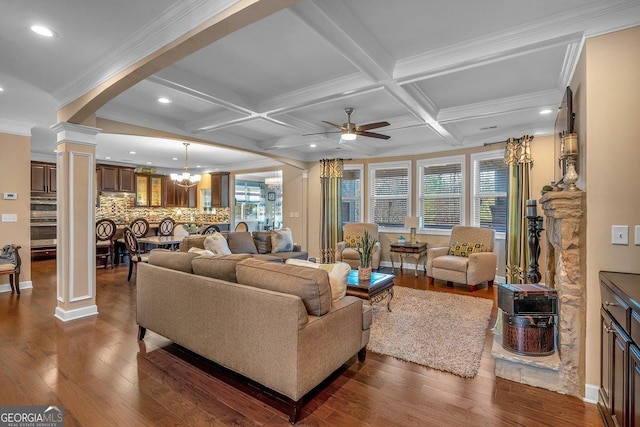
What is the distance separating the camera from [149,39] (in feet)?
7.96

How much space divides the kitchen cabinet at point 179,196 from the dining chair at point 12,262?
5.37m

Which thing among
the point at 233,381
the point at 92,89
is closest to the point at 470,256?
the point at 233,381

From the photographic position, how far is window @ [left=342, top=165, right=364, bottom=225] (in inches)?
297

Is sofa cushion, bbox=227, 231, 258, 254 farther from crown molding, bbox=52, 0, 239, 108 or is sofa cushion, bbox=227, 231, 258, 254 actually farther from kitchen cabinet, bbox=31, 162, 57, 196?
kitchen cabinet, bbox=31, 162, 57, 196

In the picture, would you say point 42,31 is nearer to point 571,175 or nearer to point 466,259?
point 571,175

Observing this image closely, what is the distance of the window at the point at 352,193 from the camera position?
7550mm

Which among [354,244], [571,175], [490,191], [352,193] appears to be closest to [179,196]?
[352,193]

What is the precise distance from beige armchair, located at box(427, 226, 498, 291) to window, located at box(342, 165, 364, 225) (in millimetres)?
2318

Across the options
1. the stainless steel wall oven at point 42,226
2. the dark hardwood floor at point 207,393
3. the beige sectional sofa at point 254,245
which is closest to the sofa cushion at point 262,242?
the beige sectional sofa at point 254,245

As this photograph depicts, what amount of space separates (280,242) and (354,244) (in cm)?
168

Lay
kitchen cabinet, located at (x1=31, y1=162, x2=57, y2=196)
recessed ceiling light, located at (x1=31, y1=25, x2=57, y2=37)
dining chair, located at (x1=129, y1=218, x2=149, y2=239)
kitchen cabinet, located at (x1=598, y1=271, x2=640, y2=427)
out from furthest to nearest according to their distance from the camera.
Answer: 1. kitchen cabinet, located at (x1=31, y1=162, x2=57, y2=196)
2. dining chair, located at (x1=129, y1=218, x2=149, y2=239)
3. recessed ceiling light, located at (x1=31, y1=25, x2=57, y2=37)
4. kitchen cabinet, located at (x1=598, y1=271, x2=640, y2=427)

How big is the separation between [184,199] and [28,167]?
537 centimetres

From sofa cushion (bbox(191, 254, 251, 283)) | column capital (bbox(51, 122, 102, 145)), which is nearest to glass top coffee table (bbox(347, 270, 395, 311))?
sofa cushion (bbox(191, 254, 251, 283))

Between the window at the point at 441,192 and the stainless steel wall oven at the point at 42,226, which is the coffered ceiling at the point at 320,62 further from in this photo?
the stainless steel wall oven at the point at 42,226
